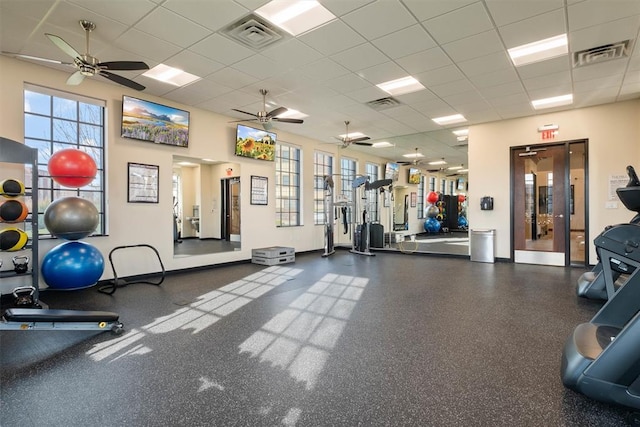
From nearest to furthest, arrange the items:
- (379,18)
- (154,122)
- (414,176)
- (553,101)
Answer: (379,18) < (154,122) < (553,101) < (414,176)

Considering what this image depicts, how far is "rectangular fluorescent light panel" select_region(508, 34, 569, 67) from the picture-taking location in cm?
416

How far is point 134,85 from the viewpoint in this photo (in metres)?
4.15

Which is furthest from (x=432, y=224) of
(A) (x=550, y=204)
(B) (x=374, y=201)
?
(A) (x=550, y=204)

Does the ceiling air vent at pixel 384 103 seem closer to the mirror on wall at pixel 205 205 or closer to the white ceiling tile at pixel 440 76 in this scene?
the white ceiling tile at pixel 440 76

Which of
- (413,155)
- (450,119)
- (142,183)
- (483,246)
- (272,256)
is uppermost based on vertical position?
(450,119)

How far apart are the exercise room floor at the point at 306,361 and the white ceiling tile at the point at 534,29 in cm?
334

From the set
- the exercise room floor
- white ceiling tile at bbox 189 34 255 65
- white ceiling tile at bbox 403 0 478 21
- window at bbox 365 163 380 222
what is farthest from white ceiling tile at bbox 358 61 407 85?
window at bbox 365 163 380 222

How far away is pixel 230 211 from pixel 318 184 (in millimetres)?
2928

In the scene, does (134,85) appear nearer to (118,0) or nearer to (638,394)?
(118,0)

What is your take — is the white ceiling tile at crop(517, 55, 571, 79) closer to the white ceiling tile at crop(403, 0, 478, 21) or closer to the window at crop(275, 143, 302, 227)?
the white ceiling tile at crop(403, 0, 478, 21)

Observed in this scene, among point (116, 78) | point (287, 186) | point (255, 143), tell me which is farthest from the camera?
point (287, 186)

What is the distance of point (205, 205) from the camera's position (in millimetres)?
10625

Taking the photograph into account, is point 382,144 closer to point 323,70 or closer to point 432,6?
point 323,70

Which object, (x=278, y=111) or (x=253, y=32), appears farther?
(x=278, y=111)
